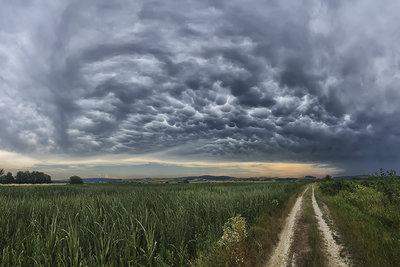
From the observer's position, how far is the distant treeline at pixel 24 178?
Result: 12194cm

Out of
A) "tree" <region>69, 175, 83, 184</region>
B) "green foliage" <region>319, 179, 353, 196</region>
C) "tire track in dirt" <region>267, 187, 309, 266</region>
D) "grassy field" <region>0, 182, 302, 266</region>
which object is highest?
"grassy field" <region>0, 182, 302, 266</region>

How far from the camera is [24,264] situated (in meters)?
4.61

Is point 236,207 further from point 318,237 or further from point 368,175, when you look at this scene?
point 368,175

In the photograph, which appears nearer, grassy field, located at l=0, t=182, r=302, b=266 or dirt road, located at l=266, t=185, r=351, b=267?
grassy field, located at l=0, t=182, r=302, b=266

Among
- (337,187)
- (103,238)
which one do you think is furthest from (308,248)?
(337,187)

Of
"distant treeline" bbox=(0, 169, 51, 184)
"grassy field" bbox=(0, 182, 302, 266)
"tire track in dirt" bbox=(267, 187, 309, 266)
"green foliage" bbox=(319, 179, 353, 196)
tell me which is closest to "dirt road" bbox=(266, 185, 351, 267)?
"tire track in dirt" bbox=(267, 187, 309, 266)

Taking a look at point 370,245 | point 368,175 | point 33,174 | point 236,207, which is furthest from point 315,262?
point 33,174

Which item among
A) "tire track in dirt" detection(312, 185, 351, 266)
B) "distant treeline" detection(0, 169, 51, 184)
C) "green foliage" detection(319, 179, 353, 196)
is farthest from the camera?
"distant treeline" detection(0, 169, 51, 184)

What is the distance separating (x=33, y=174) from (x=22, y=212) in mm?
172594

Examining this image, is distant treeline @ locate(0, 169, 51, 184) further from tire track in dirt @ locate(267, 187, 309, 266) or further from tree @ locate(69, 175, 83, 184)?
tire track in dirt @ locate(267, 187, 309, 266)

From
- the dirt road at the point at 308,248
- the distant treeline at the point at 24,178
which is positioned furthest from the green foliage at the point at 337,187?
the distant treeline at the point at 24,178

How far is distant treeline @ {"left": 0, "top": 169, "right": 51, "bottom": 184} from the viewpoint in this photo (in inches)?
4801

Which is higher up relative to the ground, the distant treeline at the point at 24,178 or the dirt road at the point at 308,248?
the dirt road at the point at 308,248

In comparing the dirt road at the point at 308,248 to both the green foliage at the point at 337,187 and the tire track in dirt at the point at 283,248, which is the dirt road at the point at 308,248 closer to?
the tire track in dirt at the point at 283,248
